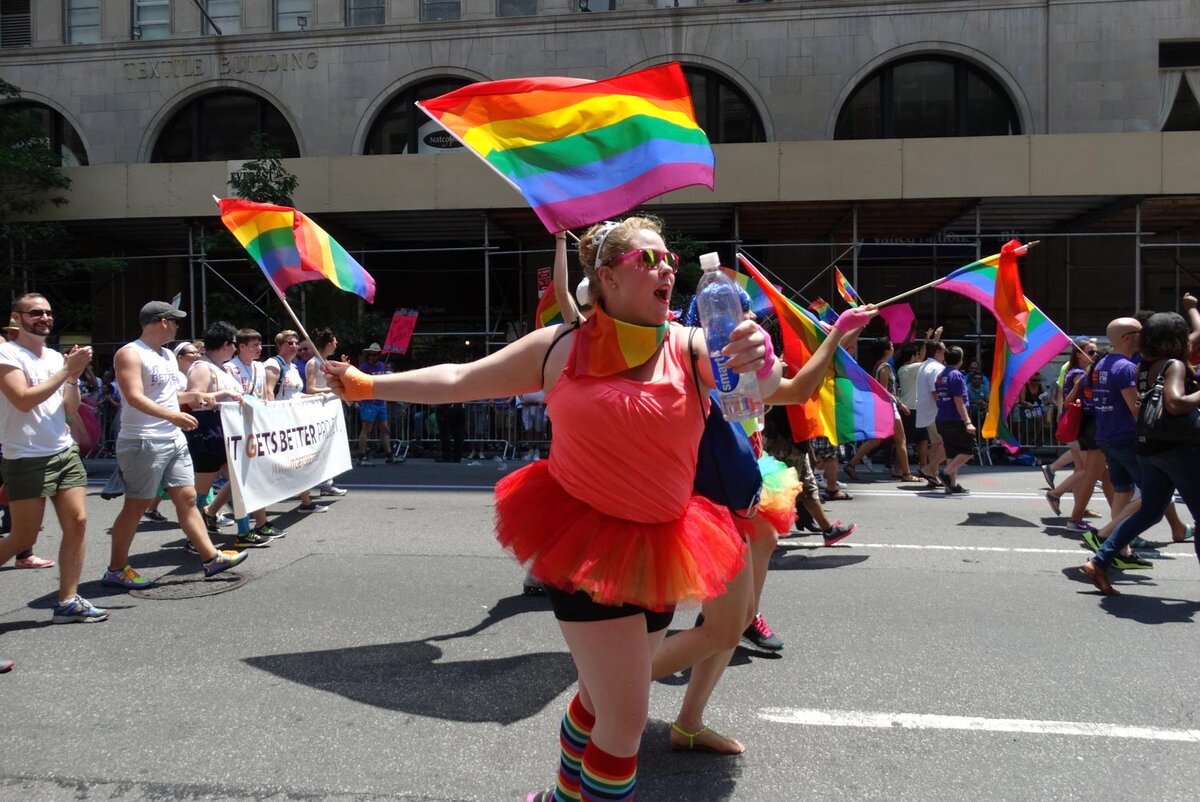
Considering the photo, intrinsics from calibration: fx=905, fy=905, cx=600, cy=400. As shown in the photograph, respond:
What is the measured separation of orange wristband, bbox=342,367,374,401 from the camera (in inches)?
118

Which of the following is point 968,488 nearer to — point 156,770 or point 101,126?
point 156,770

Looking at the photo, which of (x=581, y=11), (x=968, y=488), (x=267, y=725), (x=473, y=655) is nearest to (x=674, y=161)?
(x=473, y=655)

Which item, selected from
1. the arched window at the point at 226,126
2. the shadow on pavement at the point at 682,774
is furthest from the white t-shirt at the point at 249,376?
the arched window at the point at 226,126

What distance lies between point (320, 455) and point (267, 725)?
519 cm

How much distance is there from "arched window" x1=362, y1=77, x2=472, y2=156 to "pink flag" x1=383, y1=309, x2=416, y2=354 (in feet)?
18.9

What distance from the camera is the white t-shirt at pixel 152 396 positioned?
19.3 feet

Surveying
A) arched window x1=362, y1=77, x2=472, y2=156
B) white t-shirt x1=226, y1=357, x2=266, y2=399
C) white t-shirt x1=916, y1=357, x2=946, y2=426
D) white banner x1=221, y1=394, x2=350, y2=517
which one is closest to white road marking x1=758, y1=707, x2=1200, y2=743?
white banner x1=221, y1=394, x2=350, y2=517

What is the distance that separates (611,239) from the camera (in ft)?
8.52

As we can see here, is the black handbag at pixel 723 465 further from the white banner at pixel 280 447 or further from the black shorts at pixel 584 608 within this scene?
the white banner at pixel 280 447

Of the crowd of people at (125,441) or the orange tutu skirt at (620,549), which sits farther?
the crowd of people at (125,441)

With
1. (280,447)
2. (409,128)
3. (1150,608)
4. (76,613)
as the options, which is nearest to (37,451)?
(76,613)

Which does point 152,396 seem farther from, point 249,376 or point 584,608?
point 584,608

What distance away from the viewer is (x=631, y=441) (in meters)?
2.54

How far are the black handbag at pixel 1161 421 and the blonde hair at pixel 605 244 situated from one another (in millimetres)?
4089
